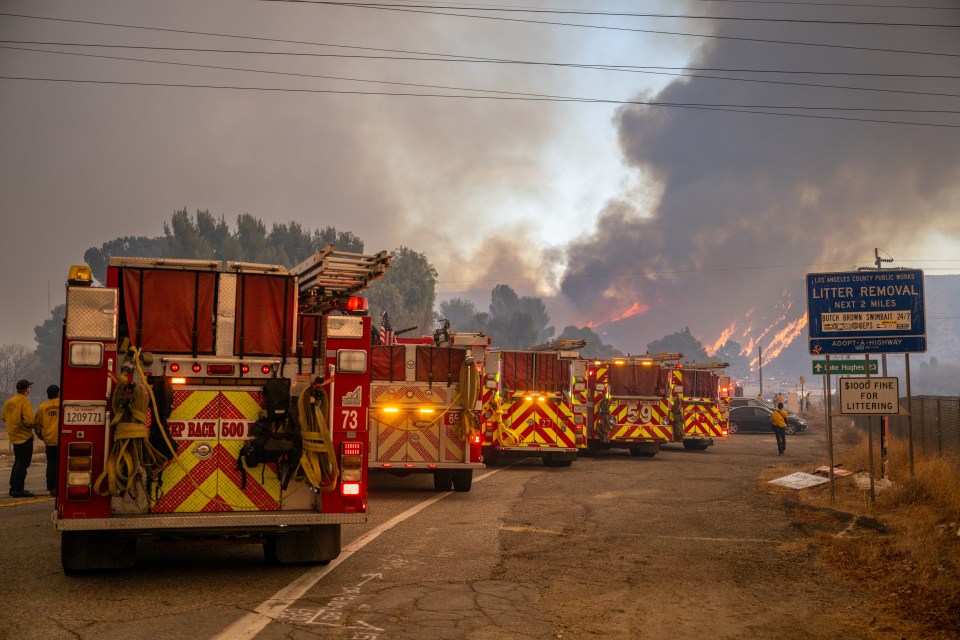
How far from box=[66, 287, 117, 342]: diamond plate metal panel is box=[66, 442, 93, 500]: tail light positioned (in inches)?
35.6

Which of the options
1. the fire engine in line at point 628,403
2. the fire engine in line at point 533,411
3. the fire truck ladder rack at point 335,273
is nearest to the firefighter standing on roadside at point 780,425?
the fire engine in line at point 628,403

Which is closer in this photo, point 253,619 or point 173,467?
point 253,619

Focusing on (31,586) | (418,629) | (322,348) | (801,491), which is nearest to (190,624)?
(418,629)

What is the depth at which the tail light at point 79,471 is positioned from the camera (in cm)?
771

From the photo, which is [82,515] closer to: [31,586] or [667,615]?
[31,586]

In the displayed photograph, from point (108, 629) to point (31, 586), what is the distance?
73.4 inches

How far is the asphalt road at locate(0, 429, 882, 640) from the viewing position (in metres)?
6.67

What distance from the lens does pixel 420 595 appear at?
766 cm

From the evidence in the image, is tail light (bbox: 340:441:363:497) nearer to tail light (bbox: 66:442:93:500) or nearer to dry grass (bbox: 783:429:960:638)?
tail light (bbox: 66:442:93:500)

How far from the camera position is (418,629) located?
6.55m

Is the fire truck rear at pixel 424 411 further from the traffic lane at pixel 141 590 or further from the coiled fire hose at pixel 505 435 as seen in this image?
the coiled fire hose at pixel 505 435

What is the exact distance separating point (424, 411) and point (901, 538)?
7844mm

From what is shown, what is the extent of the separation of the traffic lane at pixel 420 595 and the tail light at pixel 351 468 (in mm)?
767

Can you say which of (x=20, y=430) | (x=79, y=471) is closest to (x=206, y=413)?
(x=79, y=471)
